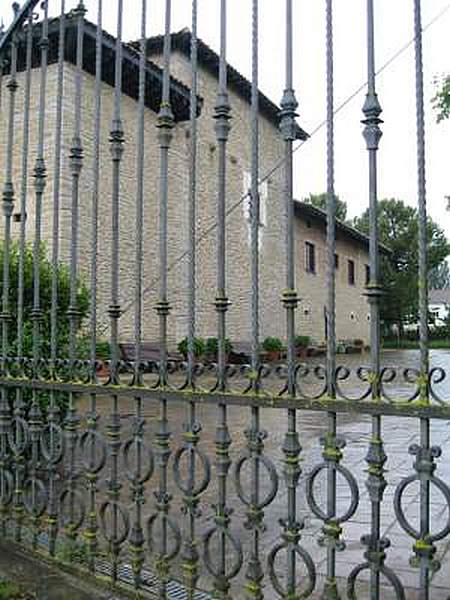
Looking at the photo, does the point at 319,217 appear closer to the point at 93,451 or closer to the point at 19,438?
the point at 19,438

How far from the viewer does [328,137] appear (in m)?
2.06

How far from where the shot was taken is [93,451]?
2715 millimetres

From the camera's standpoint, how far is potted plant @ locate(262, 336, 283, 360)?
638 inches

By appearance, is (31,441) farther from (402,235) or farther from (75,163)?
(402,235)

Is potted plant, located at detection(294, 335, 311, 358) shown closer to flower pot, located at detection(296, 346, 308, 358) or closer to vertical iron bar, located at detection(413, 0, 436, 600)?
flower pot, located at detection(296, 346, 308, 358)

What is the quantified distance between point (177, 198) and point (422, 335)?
13.6m

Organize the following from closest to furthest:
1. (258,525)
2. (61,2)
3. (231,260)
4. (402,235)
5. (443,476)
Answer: (258,525) < (61,2) < (443,476) < (231,260) < (402,235)

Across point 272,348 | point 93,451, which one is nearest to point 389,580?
point 93,451

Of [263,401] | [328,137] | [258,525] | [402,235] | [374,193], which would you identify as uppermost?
[402,235]

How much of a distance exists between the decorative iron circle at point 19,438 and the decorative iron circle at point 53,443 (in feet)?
0.31

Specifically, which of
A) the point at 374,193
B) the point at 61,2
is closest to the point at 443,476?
the point at 374,193

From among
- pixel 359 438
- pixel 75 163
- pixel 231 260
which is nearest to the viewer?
pixel 75 163

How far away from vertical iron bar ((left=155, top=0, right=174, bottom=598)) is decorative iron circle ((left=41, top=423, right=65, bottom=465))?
0.56m

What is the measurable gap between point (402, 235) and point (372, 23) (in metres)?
29.1
